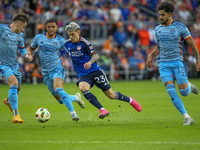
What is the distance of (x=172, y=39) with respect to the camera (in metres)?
7.30

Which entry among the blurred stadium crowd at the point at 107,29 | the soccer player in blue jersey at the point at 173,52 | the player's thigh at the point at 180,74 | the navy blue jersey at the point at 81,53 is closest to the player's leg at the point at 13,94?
the navy blue jersey at the point at 81,53

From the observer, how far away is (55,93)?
28.5ft

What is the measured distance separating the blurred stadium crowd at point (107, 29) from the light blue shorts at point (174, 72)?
14.7 meters

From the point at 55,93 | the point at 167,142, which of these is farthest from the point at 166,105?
the point at 167,142

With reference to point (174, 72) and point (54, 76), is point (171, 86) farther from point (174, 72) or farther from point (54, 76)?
point (54, 76)

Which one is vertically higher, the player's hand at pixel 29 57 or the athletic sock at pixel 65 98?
the player's hand at pixel 29 57

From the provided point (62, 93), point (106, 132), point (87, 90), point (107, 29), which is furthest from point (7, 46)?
point (107, 29)

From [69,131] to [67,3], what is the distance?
17119mm

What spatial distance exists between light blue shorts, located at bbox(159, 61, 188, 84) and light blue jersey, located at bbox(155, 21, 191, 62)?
4.1 inches

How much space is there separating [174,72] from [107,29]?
15912mm

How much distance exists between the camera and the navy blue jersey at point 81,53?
8055mm

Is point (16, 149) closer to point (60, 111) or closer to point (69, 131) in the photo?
point (69, 131)

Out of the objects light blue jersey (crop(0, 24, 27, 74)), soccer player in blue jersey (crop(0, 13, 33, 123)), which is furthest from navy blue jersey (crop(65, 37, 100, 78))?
light blue jersey (crop(0, 24, 27, 74))

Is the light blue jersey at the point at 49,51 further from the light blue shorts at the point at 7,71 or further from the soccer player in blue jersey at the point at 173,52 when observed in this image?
the soccer player in blue jersey at the point at 173,52
